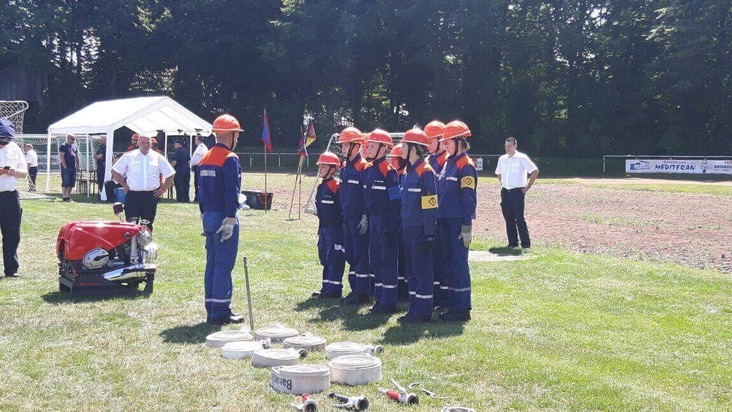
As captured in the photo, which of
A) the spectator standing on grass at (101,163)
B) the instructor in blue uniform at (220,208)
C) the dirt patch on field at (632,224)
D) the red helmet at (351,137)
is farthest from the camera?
the spectator standing on grass at (101,163)

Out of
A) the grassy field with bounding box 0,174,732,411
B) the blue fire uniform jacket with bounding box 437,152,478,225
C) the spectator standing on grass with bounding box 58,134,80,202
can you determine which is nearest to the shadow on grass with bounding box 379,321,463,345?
the grassy field with bounding box 0,174,732,411

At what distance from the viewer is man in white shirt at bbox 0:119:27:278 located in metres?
11.9

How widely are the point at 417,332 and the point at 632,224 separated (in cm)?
1356

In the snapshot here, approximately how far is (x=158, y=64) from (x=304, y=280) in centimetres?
6227

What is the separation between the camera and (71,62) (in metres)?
70.3

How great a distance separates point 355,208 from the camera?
1055 centimetres

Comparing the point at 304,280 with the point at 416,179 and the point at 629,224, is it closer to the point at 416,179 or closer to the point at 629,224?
the point at 416,179

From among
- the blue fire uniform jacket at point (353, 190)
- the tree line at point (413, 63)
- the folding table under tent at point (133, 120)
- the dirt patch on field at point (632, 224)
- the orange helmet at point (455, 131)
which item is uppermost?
the tree line at point (413, 63)

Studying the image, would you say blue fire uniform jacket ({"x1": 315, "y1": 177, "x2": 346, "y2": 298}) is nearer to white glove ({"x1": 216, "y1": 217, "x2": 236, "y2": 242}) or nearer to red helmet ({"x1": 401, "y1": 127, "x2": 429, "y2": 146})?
red helmet ({"x1": 401, "y1": 127, "x2": 429, "y2": 146})

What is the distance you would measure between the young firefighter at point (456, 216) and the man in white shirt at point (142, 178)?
466 cm

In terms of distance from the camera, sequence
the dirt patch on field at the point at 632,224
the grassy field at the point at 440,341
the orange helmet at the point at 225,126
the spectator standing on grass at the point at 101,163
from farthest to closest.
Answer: the spectator standing on grass at the point at 101,163 → the dirt patch on field at the point at 632,224 → the orange helmet at the point at 225,126 → the grassy field at the point at 440,341

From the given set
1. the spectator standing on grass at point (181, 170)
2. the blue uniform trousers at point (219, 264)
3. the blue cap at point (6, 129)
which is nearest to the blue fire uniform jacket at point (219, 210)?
the blue uniform trousers at point (219, 264)

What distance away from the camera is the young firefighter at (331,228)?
11039mm

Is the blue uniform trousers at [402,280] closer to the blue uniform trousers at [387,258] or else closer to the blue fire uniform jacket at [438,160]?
the blue uniform trousers at [387,258]
